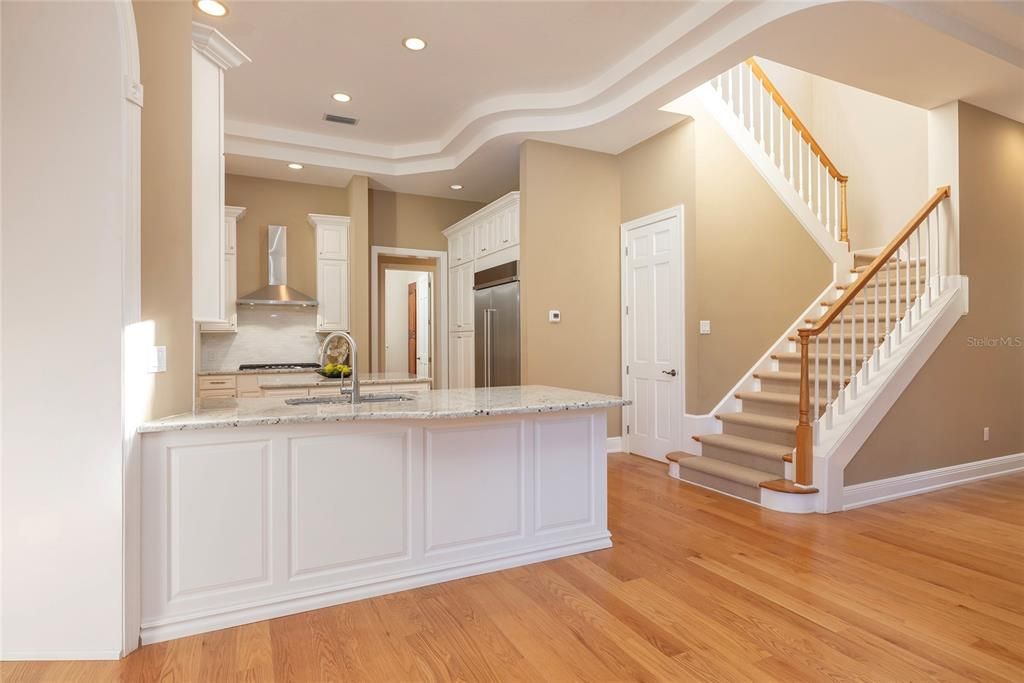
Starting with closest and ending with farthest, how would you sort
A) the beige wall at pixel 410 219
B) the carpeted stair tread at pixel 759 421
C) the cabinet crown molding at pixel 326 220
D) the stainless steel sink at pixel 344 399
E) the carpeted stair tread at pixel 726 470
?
the stainless steel sink at pixel 344 399 < the carpeted stair tread at pixel 726 470 < the carpeted stair tread at pixel 759 421 < the cabinet crown molding at pixel 326 220 < the beige wall at pixel 410 219

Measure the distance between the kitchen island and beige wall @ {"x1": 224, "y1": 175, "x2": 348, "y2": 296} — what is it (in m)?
3.76

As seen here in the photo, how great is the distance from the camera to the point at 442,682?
1.84 metres

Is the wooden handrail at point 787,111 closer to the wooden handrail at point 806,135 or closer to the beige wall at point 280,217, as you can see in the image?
the wooden handrail at point 806,135

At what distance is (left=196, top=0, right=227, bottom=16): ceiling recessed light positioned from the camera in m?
3.35

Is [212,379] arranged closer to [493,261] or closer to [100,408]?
[493,261]

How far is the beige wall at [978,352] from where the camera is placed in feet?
13.1

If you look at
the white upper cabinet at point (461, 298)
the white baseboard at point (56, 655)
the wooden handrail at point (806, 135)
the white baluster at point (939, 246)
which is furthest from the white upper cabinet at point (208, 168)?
the white baluster at point (939, 246)

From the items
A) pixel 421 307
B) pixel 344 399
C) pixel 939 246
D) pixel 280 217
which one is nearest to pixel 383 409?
pixel 344 399

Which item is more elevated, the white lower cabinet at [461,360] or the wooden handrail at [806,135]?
the wooden handrail at [806,135]

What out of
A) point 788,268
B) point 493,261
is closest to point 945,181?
point 788,268

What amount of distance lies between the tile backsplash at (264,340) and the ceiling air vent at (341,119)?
2.14 m

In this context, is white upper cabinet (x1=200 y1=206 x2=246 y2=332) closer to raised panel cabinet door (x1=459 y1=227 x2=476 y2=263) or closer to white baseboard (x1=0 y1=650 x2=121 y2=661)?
raised panel cabinet door (x1=459 y1=227 x2=476 y2=263)

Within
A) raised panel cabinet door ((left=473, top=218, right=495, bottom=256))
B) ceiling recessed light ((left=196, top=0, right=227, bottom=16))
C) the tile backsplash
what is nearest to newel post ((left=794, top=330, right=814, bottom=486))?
raised panel cabinet door ((left=473, top=218, right=495, bottom=256))

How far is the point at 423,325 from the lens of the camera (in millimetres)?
7582
